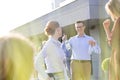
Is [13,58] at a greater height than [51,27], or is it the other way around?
[51,27]

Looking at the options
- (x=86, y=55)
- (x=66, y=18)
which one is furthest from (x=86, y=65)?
(x=66, y=18)

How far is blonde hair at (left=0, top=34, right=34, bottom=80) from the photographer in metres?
0.93

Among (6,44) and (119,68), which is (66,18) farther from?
(6,44)

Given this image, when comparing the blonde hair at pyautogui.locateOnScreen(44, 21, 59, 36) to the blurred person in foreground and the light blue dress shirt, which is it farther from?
the light blue dress shirt

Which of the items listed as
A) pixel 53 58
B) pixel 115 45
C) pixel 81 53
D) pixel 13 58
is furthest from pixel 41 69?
pixel 13 58

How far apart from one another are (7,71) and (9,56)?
0.13 ft

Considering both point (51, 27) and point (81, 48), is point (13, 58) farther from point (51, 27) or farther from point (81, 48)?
point (81, 48)

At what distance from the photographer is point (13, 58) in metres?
0.93

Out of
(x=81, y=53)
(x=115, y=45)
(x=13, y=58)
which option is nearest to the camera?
(x=13, y=58)

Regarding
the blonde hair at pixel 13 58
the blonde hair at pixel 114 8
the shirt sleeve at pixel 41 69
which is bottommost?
the shirt sleeve at pixel 41 69

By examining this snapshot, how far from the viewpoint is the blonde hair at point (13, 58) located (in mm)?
931

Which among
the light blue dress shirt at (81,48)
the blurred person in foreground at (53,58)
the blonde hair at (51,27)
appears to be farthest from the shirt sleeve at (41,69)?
the light blue dress shirt at (81,48)

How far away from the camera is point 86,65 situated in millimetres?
4250

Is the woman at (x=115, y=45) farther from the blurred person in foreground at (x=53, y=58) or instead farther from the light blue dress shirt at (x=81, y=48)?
the light blue dress shirt at (x=81, y=48)
